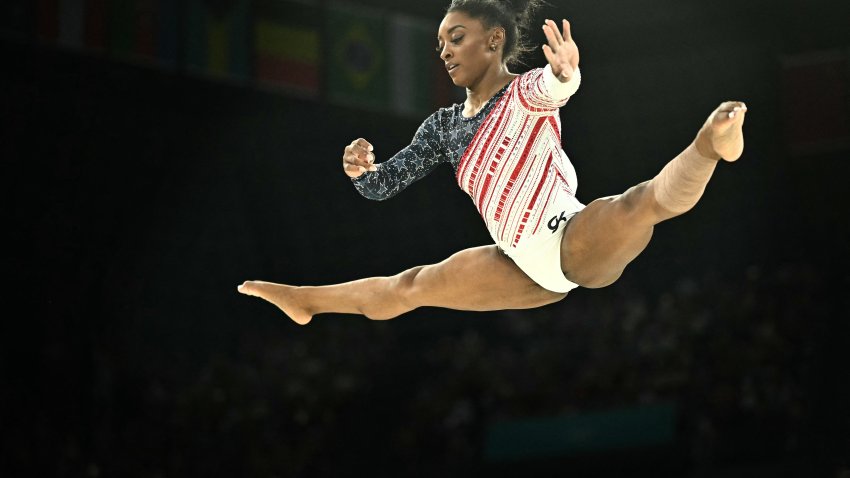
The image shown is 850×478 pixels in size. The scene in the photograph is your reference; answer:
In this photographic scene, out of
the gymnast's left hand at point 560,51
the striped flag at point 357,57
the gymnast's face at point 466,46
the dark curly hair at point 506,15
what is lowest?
the gymnast's left hand at point 560,51

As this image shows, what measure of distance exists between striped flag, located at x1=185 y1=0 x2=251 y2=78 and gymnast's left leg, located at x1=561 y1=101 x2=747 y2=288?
5737 mm

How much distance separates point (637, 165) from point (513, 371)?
2.29 m

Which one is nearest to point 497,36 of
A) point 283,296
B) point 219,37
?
point 283,296

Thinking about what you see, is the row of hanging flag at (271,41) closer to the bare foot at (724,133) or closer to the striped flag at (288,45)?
the striped flag at (288,45)

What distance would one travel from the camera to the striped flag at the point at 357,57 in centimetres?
893

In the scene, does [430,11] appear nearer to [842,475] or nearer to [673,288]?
[673,288]

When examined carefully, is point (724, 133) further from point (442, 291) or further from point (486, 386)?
point (486, 386)

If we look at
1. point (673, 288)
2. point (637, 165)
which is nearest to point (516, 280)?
point (673, 288)

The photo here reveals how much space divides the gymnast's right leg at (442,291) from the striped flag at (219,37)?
5.00m

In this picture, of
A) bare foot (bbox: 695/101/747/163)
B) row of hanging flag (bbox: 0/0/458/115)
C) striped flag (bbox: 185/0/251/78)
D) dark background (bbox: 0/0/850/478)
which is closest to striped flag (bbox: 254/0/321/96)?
row of hanging flag (bbox: 0/0/458/115)

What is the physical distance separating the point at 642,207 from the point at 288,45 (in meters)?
6.18

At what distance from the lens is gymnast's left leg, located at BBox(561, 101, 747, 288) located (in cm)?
288

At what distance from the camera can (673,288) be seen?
8961mm

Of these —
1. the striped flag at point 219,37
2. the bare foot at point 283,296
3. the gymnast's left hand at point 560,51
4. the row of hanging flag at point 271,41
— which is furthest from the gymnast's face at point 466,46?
the striped flag at point 219,37
